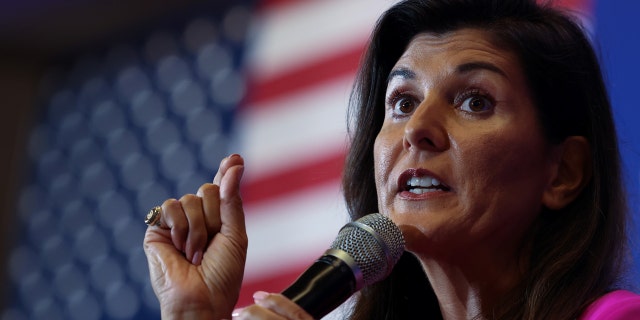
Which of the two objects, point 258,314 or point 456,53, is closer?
point 258,314

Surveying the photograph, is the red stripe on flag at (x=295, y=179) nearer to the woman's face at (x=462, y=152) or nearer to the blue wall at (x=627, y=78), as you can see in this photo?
the blue wall at (x=627, y=78)

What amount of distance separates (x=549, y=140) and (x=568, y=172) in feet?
0.19

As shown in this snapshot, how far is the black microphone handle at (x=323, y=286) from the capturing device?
1.03 m

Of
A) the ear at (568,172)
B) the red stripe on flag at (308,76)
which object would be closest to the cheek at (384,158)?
the ear at (568,172)

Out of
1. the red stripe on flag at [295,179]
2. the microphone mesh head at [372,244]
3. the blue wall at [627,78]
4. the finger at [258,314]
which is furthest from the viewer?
the red stripe on flag at [295,179]

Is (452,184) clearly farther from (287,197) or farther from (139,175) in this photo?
(139,175)

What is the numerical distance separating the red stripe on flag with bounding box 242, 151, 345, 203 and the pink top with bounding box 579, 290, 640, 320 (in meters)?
1.29

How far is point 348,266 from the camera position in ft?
3.53

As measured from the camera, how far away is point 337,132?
2.62 meters

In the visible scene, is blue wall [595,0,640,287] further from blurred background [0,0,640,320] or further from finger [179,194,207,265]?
blurred background [0,0,640,320]

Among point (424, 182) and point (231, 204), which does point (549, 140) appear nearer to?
point (424, 182)

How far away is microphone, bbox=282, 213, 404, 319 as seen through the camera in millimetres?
1037

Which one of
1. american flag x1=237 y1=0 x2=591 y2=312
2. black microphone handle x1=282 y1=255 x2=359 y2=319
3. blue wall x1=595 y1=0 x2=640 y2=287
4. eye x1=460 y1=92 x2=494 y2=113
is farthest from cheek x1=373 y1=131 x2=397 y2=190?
american flag x1=237 y1=0 x2=591 y2=312

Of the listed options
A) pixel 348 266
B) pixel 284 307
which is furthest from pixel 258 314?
pixel 348 266
